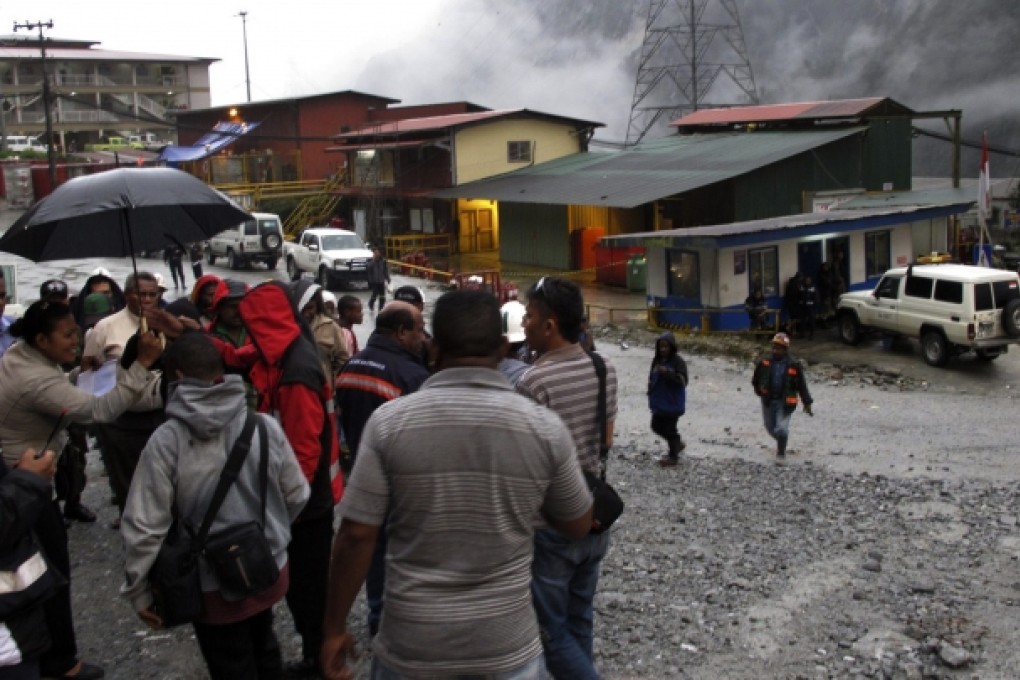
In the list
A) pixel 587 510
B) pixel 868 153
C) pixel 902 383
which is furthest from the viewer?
pixel 868 153

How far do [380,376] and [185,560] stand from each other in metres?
1.42

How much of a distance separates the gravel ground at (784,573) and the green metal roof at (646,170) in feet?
61.7

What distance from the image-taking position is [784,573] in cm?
714

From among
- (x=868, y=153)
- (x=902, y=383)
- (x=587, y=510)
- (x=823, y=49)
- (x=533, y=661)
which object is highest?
(x=823, y=49)

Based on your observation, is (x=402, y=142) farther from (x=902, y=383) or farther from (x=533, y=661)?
(x=533, y=661)

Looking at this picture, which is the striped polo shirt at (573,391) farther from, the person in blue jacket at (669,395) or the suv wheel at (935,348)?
the suv wheel at (935,348)

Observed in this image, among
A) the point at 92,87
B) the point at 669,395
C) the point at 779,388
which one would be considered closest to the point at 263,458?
the point at 669,395

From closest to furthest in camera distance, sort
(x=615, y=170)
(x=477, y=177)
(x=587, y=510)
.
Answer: (x=587, y=510) → (x=615, y=170) → (x=477, y=177)

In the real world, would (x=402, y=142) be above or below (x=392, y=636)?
above

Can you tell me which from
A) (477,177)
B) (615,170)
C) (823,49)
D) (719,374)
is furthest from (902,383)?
(823,49)

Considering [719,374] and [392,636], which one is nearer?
[392,636]

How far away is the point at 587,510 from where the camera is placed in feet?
11.2

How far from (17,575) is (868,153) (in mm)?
33055

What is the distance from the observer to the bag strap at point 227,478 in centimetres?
413
